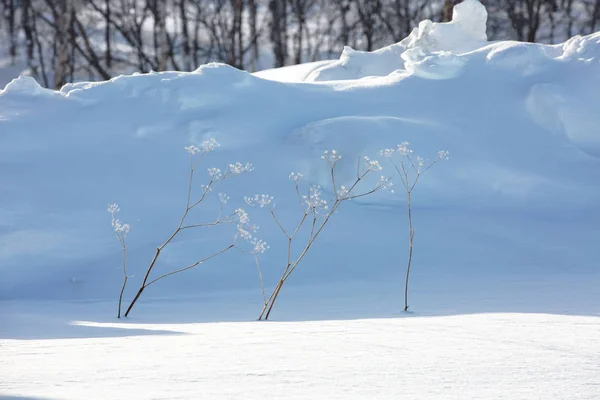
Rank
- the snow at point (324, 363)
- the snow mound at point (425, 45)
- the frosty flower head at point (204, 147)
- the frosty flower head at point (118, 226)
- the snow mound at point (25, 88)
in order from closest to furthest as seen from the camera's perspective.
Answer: the snow at point (324, 363), the frosty flower head at point (118, 226), the frosty flower head at point (204, 147), the snow mound at point (25, 88), the snow mound at point (425, 45)

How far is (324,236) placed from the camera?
5578 millimetres

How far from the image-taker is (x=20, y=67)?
20562 millimetres

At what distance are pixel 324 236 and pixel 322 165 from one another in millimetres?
794

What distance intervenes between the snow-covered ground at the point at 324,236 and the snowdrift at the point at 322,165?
0.05 feet

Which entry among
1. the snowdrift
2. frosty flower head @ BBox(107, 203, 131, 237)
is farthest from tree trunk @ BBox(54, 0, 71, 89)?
frosty flower head @ BBox(107, 203, 131, 237)

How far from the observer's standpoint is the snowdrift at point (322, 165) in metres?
5.27

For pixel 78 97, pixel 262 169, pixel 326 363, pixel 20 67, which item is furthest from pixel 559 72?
pixel 20 67

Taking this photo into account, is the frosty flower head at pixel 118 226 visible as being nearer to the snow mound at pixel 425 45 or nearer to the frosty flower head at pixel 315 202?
the frosty flower head at pixel 315 202

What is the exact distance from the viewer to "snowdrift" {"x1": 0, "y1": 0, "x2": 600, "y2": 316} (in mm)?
5273

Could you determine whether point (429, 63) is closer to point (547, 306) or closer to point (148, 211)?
point (148, 211)

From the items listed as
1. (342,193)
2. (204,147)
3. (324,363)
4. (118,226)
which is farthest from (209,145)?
(324,363)

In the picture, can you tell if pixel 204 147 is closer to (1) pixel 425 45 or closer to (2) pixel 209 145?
(2) pixel 209 145

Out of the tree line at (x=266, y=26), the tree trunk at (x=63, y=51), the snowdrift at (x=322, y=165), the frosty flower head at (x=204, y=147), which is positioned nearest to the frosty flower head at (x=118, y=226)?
the snowdrift at (x=322, y=165)

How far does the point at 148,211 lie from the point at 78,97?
1.41 meters
